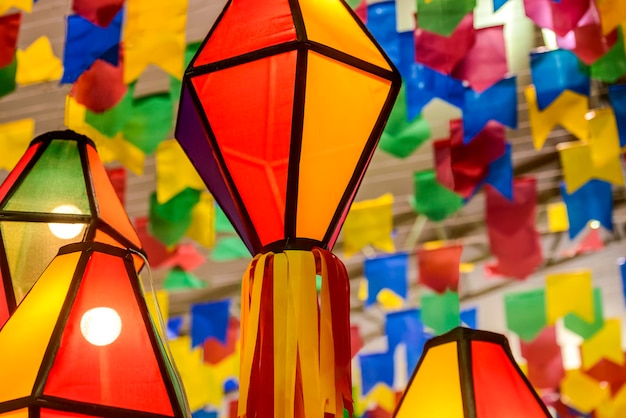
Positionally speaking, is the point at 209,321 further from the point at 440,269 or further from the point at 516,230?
the point at 516,230

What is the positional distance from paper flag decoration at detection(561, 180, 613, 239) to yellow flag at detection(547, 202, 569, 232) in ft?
2.84

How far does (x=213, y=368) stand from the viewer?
4.04 m

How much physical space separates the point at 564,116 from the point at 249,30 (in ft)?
5.70

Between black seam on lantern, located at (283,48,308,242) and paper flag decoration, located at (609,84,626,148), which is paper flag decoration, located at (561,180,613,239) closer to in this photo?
paper flag decoration, located at (609,84,626,148)

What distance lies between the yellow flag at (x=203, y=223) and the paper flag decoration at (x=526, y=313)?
1174mm

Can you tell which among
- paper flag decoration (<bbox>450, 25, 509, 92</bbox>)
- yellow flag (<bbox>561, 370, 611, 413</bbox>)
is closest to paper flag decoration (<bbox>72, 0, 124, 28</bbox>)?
paper flag decoration (<bbox>450, 25, 509, 92</bbox>)

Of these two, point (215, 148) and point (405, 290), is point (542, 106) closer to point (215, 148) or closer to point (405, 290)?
point (405, 290)

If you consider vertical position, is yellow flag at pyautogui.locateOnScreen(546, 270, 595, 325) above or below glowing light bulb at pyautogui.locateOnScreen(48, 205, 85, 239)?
below

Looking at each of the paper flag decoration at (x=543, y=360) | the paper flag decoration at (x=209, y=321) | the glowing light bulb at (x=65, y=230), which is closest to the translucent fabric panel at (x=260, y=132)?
the glowing light bulb at (x=65, y=230)

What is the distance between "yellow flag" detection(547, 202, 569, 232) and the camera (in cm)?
368

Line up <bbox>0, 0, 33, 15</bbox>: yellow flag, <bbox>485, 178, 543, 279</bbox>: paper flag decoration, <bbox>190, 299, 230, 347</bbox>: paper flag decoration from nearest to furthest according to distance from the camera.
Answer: <bbox>0, 0, 33, 15</bbox>: yellow flag, <bbox>485, 178, 543, 279</bbox>: paper flag decoration, <bbox>190, 299, 230, 347</bbox>: paper flag decoration

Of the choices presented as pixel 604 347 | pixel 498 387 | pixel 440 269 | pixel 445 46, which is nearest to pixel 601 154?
pixel 445 46

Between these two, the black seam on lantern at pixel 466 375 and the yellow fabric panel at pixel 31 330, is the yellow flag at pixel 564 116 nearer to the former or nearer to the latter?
the black seam on lantern at pixel 466 375

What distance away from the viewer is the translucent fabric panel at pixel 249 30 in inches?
45.6
